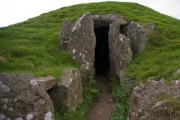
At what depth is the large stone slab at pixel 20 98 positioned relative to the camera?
29.0 feet

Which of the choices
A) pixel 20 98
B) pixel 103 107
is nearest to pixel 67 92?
pixel 103 107

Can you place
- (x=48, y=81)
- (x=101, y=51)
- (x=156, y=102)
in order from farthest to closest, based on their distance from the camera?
(x=101, y=51) → (x=48, y=81) → (x=156, y=102)

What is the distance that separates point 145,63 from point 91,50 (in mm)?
3761

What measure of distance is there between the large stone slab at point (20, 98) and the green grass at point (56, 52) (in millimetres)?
3551

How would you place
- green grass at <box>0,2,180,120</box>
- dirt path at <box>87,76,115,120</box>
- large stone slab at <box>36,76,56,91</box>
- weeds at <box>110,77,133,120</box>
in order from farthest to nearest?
green grass at <box>0,2,180,120</box>
dirt path at <box>87,76,115,120</box>
weeds at <box>110,77,133,120</box>
large stone slab at <box>36,76,56,91</box>

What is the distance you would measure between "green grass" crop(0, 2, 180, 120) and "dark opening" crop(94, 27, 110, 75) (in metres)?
1.95

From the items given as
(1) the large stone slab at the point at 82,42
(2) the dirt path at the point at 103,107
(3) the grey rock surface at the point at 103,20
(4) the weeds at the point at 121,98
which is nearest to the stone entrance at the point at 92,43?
(1) the large stone slab at the point at 82,42

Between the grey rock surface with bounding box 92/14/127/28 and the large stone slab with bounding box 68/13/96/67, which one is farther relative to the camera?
the grey rock surface with bounding box 92/14/127/28

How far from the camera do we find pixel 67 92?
12531mm

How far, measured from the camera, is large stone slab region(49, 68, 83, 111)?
1254 centimetres

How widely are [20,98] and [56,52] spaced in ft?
29.6

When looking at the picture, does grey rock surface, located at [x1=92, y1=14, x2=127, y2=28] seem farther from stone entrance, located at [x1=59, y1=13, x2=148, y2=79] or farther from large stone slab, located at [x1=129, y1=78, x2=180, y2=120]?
large stone slab, located at [x1=129, y1=78, x2=180, y2=120]

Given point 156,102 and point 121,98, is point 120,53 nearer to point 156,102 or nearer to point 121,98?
point 121,98

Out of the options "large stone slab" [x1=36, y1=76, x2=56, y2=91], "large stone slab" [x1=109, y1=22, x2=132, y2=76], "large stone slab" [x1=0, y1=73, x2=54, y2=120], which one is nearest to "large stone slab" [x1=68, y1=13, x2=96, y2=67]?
"large stone slab" [x1=109, y1=22, x2=132, y2=76]
